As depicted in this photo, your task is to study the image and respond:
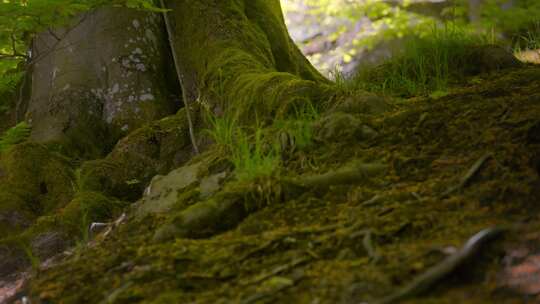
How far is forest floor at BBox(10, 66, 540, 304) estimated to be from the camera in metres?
1.48

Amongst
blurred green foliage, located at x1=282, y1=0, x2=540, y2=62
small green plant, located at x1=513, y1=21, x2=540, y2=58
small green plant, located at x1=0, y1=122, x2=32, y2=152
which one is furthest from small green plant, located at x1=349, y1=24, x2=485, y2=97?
blurred green foliage, located at x1=282, y1=0, x2=540, y2=62

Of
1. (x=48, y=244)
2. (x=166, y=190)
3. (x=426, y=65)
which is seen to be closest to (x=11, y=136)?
(x=48, y=244)

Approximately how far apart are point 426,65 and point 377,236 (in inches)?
108

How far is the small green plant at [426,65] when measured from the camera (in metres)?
3.92

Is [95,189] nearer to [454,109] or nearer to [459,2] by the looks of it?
[454,109]

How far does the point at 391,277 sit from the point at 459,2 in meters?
9.86

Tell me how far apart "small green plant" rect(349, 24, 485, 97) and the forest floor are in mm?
1099

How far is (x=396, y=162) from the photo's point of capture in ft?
8.12

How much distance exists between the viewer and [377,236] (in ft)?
5.95

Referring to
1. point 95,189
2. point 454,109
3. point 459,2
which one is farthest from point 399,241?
point 459,2

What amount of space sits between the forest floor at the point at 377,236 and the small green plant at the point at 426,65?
1099 millimetres

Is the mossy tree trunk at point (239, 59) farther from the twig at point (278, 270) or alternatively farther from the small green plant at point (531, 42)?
the small green plant at point (531, 42)

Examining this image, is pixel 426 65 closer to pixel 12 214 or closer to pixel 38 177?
pixel 38 177

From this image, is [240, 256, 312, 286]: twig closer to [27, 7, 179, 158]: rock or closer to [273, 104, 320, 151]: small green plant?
[273, 104, 320, 151]: small green plant
